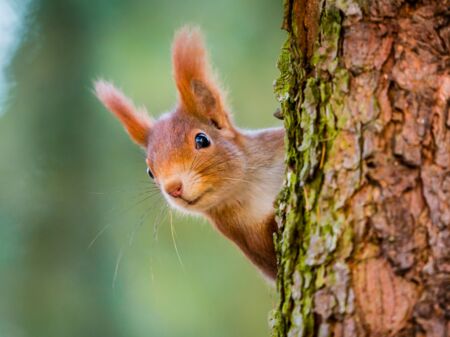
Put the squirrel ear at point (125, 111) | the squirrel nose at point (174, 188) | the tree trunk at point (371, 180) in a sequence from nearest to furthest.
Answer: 1. the tree trunk at point (371, 180)
2. the squirrel nose at point (174, 188)
3. the squirrel ear at point (125, 111)

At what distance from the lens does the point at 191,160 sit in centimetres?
184

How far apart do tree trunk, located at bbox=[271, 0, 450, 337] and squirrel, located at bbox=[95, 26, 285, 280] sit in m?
0.57

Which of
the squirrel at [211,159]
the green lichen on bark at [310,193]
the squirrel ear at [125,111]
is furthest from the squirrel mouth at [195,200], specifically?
the green lichen on bark at [310,193]

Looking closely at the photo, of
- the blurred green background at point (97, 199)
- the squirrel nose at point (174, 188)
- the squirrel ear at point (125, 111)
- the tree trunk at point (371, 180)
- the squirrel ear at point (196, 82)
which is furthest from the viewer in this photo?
the blurred green background at point (97, 199)

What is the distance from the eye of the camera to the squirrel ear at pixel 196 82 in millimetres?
1857

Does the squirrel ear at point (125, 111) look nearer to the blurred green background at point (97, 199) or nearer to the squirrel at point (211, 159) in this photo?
the squirrel at point (211, 159)

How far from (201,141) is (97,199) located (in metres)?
0.80

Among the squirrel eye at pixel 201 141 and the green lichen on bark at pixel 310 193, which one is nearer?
the green lichen on bark at pixel 310 193

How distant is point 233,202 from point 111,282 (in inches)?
33.5

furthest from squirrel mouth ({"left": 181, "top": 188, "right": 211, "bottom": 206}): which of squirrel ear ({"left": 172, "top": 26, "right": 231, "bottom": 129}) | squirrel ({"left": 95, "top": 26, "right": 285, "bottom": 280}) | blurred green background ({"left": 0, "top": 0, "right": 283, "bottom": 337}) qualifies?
blurred green background ({"left": 0, "top": 0, "right": 283, "bottom": 337})

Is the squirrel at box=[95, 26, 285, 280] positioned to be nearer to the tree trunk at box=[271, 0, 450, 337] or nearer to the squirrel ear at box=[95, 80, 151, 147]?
the squirrel ear at box=[95, 80, 151, 147]

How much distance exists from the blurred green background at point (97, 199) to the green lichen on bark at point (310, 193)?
125 centimetres

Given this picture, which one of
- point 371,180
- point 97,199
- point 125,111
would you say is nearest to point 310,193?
point 371,180

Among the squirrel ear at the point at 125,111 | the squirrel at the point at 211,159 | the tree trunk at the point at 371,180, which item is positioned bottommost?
the tree trunk at the point at 371,180
